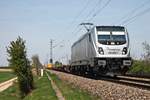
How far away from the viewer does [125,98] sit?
1480 cm

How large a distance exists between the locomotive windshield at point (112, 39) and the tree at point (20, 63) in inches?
406

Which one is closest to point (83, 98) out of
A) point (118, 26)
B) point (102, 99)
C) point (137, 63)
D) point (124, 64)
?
point (102, 99)

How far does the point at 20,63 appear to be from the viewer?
122 ft

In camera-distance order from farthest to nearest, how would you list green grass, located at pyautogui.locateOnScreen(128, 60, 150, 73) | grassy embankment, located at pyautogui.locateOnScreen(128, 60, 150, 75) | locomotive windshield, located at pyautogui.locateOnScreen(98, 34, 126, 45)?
green grass, located at pyautogui.locateOnScreen(128, 60, 150, 73)
grassy embankment, located at pyautogui.locateOnScreen(128, 60, 150, 75)
locomotive windshield, located at pyautogui.locateOnScreen(98, 34, 126, 45)

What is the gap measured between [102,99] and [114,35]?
13.7 meters

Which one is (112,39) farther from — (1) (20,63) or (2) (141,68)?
(2) (141,68)

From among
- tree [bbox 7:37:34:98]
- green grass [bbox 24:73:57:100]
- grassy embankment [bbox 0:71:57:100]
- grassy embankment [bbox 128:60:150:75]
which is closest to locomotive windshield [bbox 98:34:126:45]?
grassy embankment [bbox 0:71:57:100]

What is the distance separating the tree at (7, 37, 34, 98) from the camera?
A: 121 ft

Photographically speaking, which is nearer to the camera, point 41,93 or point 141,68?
point 41,93

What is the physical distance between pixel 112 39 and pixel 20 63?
11.5 m

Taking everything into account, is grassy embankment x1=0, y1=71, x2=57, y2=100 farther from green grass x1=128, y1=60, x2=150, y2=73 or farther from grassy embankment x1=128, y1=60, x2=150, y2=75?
green grass x1=128, y1=60, x2=150, y2=73

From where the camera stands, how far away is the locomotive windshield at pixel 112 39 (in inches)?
1134

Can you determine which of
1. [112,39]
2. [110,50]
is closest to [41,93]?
[110,50]

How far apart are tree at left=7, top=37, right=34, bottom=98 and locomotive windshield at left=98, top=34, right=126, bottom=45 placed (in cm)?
1031
